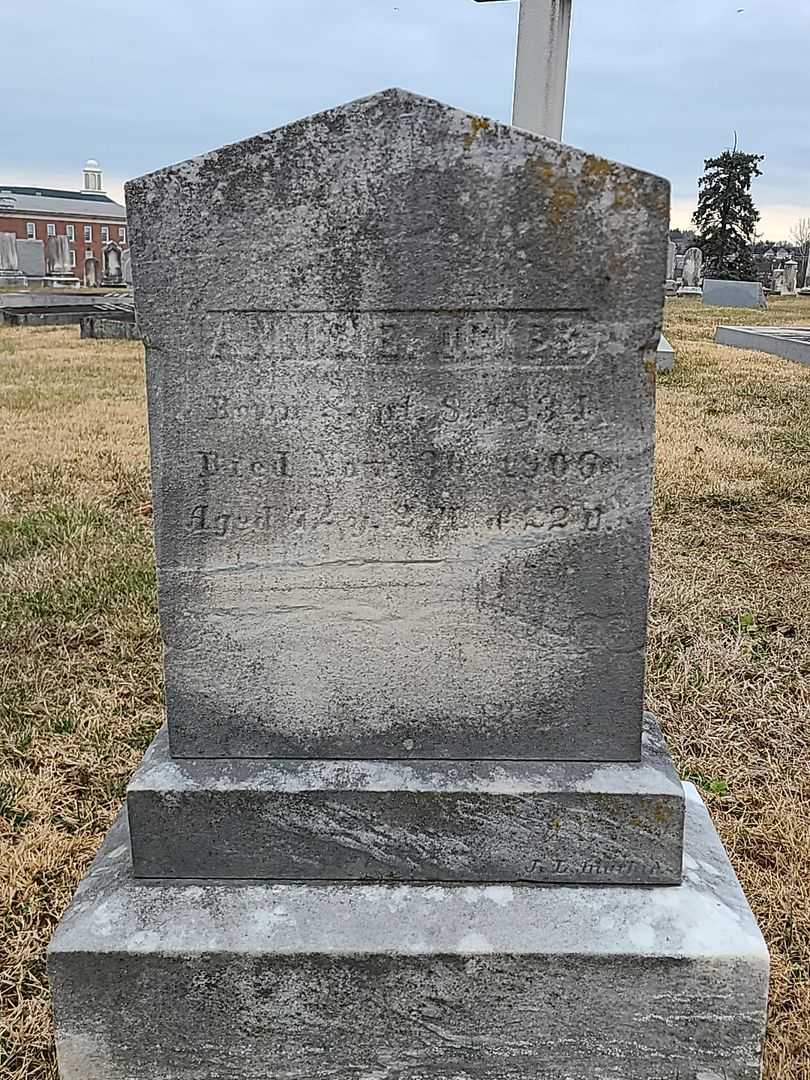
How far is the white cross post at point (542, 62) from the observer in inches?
202

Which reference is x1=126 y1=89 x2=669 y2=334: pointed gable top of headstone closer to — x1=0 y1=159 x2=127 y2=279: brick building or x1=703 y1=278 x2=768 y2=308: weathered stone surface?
x1=703 y1=278 x2=768 y2=308: weathered stone surface

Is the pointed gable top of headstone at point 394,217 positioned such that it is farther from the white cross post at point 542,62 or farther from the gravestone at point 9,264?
the gravestone at point 9,264

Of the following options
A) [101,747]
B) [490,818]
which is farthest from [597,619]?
[101,747]

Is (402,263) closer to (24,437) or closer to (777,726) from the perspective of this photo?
(777,726)

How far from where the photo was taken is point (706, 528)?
5.48 m

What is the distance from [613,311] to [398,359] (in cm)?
42

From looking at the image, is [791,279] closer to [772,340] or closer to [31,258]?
[772,340]

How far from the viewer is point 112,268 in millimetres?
33531

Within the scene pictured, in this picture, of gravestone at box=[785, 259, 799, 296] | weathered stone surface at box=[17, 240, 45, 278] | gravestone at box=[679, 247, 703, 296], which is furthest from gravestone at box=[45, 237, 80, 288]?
gravestone at box=[785, 259, 799, 296]

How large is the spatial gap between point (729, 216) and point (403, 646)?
38725 mm

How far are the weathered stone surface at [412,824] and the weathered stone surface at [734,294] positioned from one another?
80.1ft

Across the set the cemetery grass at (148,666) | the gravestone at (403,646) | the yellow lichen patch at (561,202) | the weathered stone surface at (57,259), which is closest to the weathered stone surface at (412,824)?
the gravestone at (403,646)

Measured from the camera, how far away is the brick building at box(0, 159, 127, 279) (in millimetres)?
65562

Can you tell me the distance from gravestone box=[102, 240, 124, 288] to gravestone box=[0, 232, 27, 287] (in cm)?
368
